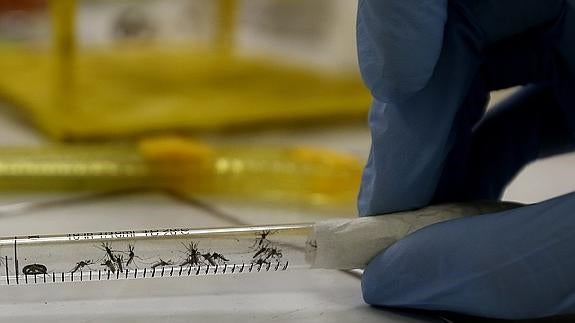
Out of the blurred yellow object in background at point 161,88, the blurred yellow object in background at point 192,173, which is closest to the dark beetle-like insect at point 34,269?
the blurred yellow object in background at point 192,173

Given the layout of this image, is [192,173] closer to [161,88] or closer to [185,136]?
[185,136]

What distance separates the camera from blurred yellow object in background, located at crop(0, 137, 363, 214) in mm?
829

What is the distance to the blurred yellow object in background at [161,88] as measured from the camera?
3.22ft

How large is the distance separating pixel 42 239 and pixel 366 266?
20 cm

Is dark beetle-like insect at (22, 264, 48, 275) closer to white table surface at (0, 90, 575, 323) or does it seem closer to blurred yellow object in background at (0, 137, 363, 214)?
white table surface at (0, 90, 575, 323)

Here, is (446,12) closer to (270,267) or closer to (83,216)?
(270,267)

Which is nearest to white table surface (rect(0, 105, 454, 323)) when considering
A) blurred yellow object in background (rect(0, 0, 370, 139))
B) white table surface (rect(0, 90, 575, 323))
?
white table surface (rect(0, 90, 575, 323))

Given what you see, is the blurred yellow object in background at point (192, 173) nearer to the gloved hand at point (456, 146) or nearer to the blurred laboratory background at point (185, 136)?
the blurred laboratory background at point (185, 136)

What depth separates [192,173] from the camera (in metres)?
0.85

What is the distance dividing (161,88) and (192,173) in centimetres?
30

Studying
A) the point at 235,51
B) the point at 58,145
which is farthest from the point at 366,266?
the point at 235,51

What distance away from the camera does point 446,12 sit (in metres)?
0.50

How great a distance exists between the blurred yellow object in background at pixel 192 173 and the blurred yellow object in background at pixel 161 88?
0.12 metres

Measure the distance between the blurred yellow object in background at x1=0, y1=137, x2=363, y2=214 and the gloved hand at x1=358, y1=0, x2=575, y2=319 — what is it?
24 centimetres
